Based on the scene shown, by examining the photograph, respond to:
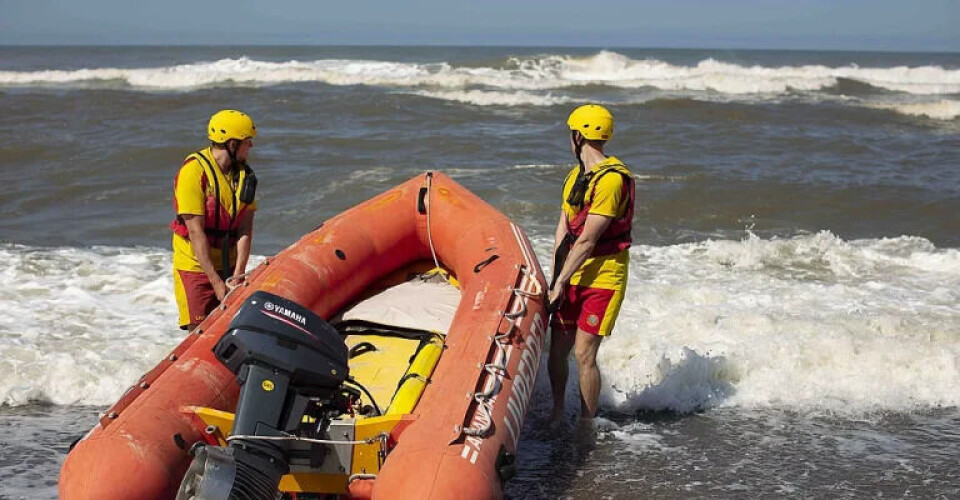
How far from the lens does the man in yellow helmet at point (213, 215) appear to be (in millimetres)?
4402

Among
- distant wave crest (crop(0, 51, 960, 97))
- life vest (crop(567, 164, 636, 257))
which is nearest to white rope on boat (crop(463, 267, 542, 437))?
life vest (crop(567, 164, 636, 257))

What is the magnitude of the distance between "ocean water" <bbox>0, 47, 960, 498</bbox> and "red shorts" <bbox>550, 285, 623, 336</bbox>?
0.62 m

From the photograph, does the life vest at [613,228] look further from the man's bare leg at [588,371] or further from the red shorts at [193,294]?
the red shorts at [193,294]

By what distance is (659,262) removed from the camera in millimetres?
8203

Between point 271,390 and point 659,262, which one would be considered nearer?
point 271,390

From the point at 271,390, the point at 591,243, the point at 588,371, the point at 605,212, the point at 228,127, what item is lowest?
the point at 588,371

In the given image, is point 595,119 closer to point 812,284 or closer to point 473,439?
point 473,439

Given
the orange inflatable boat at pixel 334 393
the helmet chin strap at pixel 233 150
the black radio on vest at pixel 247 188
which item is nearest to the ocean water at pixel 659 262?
the orange inflatable boat at pixel 334 393

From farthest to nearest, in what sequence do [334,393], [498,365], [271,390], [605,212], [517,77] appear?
1. [517,77]
2. [605,212]
3. [498,365]
4. [334,393]
5. [271,390]

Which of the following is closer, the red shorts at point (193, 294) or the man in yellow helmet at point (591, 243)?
the man in yellow helmet at point (591, 243)

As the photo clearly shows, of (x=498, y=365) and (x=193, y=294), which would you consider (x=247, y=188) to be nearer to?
(x=193, y=294)

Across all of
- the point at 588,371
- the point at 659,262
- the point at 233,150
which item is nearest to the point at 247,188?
the point at 233,150

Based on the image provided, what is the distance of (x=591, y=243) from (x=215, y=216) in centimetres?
170

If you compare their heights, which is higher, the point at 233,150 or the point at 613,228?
the point at 233,150
